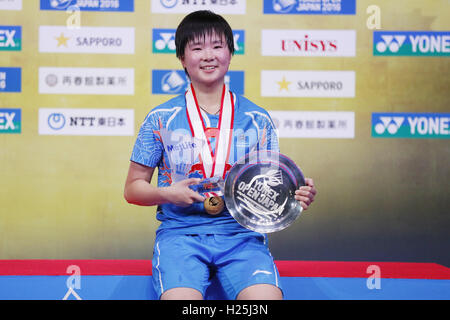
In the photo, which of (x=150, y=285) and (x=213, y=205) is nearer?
(x=213, y=205)

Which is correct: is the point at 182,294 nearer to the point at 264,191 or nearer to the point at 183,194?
the point at 183,194

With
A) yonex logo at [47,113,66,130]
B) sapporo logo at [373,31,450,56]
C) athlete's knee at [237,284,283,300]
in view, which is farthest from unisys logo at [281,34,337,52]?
athlete's knee at [237,284,283,300]

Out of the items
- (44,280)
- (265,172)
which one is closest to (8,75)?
(44,280)

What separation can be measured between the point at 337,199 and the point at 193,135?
1697 millimetres

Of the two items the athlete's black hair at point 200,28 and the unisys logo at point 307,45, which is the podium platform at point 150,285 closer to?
the athlete's black hair at point 200,28

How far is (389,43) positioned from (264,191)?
195 centimetres

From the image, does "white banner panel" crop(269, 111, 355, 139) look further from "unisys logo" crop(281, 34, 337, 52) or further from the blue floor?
the blue floor

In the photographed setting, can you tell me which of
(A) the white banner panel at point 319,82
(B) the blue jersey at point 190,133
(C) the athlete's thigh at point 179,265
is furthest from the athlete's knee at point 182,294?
(A) the white banner panel at point 319,82

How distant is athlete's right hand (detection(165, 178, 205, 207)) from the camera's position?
4.58 ft

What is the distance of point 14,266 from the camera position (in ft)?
6.19

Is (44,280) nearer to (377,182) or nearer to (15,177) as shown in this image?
(15,177)

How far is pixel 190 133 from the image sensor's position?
158cm

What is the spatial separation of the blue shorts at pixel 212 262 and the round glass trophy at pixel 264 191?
0.29 feet

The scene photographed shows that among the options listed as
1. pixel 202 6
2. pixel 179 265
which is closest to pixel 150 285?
pixel 179 265
